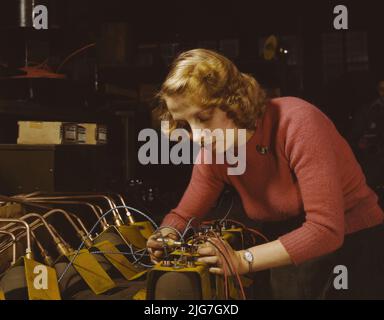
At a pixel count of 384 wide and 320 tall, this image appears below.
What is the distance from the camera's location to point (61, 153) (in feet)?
7.43

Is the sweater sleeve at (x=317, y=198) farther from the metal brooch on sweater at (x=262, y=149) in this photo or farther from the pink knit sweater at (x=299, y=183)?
the metal brooch on sweater at (x=262, y=149)

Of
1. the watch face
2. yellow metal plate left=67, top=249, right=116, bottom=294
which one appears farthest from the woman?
yellow metal plate left=67, top=249, right=116, bottom=294

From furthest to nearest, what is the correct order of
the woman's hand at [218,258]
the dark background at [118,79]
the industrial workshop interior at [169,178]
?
the dark background at [118,79] → the industrial workshop interior at [169,178] → the woman's hand at [218,258]

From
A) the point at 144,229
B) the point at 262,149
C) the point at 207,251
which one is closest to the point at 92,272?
the point at 144,229

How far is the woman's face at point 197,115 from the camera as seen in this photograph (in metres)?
1.41

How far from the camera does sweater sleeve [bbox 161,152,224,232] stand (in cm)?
165

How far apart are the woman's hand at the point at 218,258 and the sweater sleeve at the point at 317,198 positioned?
A: 13 centimetres

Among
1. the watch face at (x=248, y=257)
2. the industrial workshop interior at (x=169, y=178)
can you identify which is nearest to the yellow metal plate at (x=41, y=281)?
the industrial workshop interior at (x=169, y=178)

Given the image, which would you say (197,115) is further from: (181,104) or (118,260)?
(118,260)

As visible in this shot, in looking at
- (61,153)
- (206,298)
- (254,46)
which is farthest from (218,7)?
(206,298)

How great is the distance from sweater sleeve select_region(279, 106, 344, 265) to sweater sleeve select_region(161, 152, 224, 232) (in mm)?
399

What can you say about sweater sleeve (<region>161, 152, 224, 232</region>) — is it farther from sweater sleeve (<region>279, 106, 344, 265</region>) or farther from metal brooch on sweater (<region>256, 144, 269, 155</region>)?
sweater sleeve (<region>279, 106, 344, 265</region>)

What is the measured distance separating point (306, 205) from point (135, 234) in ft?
2.30
